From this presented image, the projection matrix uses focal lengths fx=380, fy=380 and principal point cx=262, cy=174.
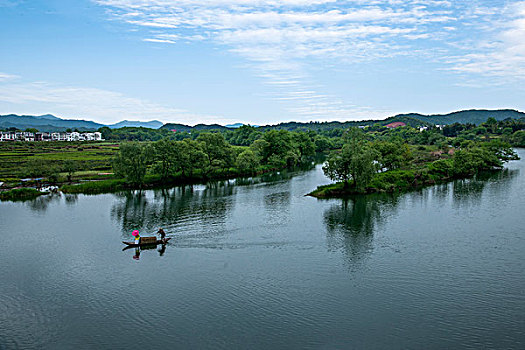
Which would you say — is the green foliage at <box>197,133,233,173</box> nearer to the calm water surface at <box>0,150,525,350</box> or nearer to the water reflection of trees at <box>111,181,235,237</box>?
the water reflection of trees at <box>111,181,235,237</box>

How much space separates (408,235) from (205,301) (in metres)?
19.1

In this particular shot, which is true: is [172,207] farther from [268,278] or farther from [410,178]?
[410,178]

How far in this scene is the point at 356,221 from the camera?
37.3m

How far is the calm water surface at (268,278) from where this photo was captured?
1844 centimetres

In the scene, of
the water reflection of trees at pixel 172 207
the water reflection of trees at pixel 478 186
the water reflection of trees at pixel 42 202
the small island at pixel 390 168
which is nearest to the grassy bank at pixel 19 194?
the water reflection of trees at pixel 42 202

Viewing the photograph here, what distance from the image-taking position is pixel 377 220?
37.4 meters

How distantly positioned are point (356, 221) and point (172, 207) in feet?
67.6

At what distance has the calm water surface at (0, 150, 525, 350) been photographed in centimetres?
1844

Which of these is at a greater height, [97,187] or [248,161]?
[248,161]

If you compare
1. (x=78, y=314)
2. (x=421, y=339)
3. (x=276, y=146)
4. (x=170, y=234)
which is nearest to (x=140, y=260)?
(x=170, y=234)

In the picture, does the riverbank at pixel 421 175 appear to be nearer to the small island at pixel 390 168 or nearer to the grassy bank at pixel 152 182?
the small island at pixel 390 168

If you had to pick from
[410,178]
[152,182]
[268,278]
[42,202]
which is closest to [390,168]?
[410,178]

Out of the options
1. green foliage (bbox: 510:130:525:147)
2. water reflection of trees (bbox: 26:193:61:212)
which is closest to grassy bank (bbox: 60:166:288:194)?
water reflection of trees (bbox: 26:193:61:212)

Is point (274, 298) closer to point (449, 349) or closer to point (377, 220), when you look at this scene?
point (449, 349)
